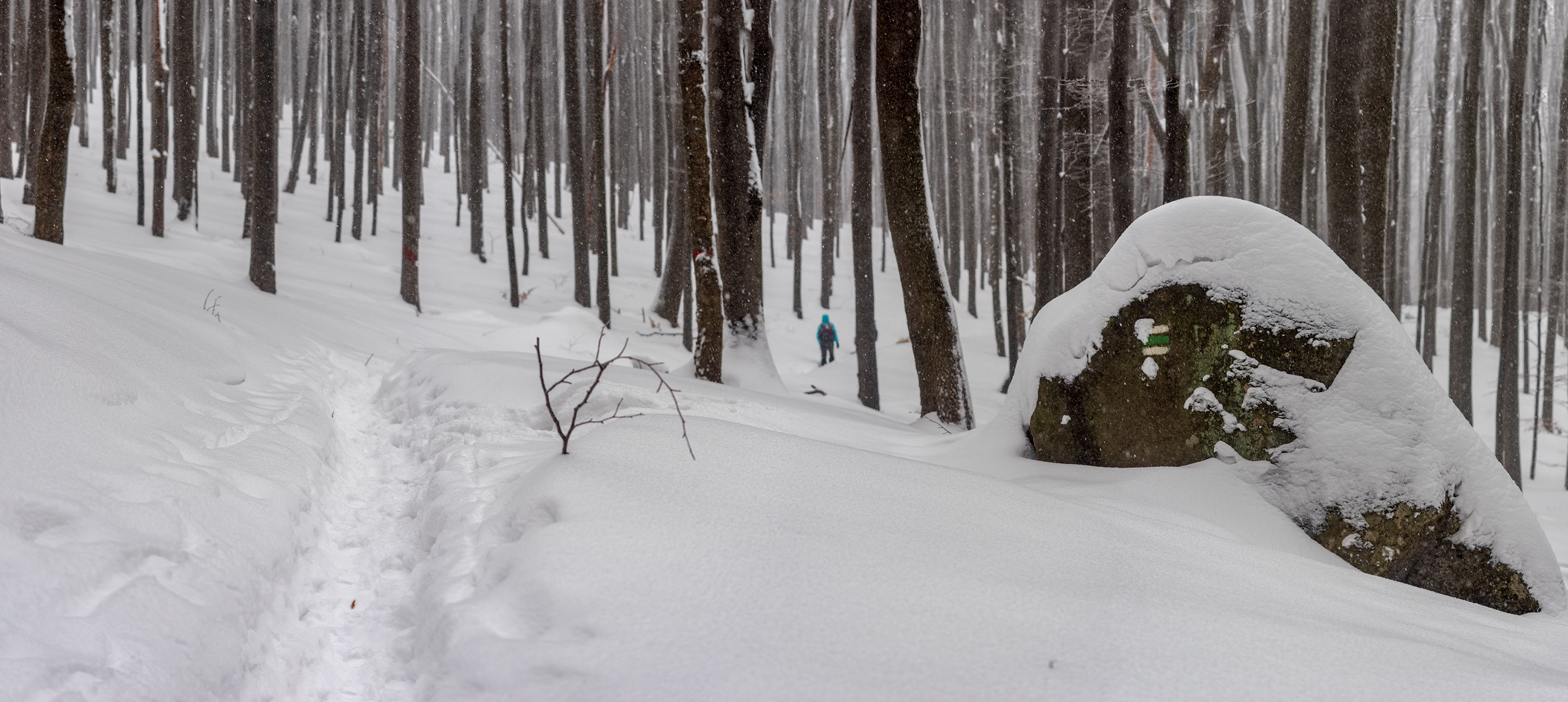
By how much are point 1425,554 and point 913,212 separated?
3995 mm

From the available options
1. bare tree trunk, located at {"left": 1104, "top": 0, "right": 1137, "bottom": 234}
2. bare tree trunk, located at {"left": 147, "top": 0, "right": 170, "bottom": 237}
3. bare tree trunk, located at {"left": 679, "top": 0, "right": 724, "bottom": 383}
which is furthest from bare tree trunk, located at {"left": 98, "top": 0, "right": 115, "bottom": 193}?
bare tree trunk, located at {"left": 1104, "top": 0, "right": 1137, "bottom": 234}

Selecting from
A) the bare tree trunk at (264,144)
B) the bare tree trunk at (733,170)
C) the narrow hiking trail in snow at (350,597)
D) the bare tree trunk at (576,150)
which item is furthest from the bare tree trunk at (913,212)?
the bare tree trunk at (576,150)

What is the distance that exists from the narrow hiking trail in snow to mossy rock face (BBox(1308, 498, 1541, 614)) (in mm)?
3664

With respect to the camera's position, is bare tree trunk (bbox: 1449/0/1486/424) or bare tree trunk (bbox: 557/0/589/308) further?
bare tree trunk (bbox: 557/0/589/308)

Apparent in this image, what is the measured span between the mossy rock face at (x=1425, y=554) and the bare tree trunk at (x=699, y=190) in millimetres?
4723

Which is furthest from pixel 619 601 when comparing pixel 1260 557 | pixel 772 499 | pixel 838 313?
pixel 838 313

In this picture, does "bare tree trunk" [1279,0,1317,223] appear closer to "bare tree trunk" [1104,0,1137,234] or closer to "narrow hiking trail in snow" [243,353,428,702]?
"bare tree trunk" [1104,0,1137,234]

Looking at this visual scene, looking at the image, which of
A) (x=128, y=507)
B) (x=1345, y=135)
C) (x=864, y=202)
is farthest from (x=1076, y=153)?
(x=128, y=507)

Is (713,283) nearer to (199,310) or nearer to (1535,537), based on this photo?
(199,310)

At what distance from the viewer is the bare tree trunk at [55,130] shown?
7.15m

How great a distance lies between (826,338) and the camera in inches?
626

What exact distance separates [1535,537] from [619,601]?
12.9ft

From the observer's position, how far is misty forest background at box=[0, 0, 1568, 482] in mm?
6777

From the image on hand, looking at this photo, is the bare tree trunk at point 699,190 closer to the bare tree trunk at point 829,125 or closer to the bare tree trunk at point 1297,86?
the bare tree trunk at point 1297,86
